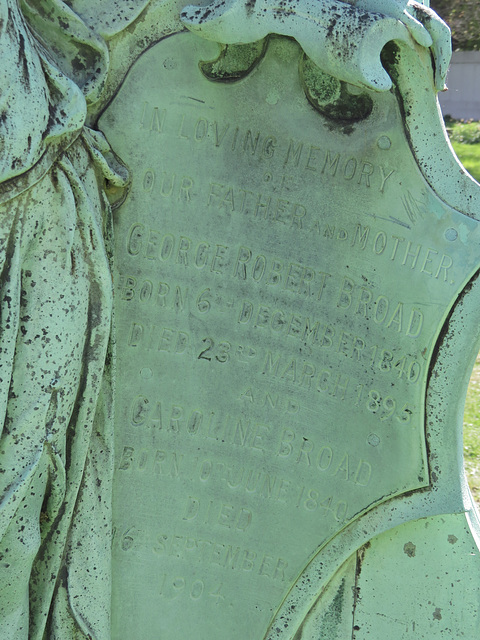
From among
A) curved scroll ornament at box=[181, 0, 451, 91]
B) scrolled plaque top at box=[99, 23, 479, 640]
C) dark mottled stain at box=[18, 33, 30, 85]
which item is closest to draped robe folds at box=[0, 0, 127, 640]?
dark mottled stain at box=[18, 33, 30, 85]

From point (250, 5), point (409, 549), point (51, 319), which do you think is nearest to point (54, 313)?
point (51, 319)

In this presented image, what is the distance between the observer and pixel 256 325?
8.84 ft

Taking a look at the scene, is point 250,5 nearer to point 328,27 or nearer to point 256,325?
point 328,27

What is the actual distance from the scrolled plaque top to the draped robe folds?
0.56 feet

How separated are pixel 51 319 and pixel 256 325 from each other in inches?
26.8

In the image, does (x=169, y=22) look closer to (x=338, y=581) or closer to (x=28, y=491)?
(x=28, y=491)

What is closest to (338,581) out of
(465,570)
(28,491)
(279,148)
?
(465,570)

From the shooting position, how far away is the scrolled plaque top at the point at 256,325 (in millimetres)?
2596

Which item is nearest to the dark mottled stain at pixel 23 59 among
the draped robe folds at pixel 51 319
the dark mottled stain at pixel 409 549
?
the draped robe folds at pixel 51 319

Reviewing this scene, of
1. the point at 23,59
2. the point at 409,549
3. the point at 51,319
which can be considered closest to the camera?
the point at 23,59

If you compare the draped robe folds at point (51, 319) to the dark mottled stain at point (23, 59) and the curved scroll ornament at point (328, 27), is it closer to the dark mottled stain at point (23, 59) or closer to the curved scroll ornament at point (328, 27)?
the dark mottled stain at point (23, 59)

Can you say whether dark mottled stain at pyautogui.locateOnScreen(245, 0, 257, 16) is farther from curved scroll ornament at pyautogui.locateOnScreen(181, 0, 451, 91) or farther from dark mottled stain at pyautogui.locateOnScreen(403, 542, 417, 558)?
dark mottled stain at pyautogui.locateOnScreen(403, 542, 417, 558)

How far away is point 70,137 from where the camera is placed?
7.32 feet

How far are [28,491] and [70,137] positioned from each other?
2.83 ft
